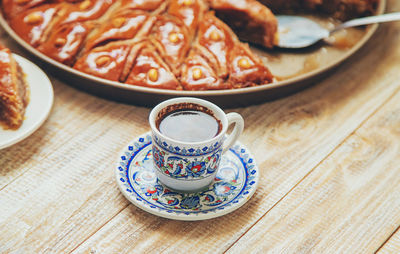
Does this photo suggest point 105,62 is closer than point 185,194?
No

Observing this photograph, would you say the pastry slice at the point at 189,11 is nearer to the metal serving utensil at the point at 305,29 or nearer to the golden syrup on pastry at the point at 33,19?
the metal serving utensil at the point at 305,29

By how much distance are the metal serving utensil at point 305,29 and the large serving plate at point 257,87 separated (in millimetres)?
33

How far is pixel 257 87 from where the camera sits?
1.57 meters

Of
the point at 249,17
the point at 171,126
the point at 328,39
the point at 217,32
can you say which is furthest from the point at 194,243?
the point at 328,39

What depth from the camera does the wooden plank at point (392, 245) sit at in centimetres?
121

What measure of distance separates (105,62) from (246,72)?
19.9 inches

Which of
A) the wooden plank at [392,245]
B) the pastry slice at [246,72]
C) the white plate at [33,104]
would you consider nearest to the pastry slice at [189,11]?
the pastry slice at [246,72]

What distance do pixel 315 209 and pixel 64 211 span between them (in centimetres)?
69

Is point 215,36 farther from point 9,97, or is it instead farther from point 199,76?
point 9,97

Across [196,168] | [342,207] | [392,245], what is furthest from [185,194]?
[392,245]

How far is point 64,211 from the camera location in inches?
49.0

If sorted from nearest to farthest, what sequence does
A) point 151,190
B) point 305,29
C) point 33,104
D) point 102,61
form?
point 151,190 < point 33,104 < point 102,61 < point 305,29

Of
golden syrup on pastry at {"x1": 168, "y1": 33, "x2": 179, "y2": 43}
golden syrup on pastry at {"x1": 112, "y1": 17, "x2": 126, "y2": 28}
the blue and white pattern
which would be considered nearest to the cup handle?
the blue and white pattern

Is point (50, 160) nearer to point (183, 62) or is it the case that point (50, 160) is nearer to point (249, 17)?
point (183, 62)
